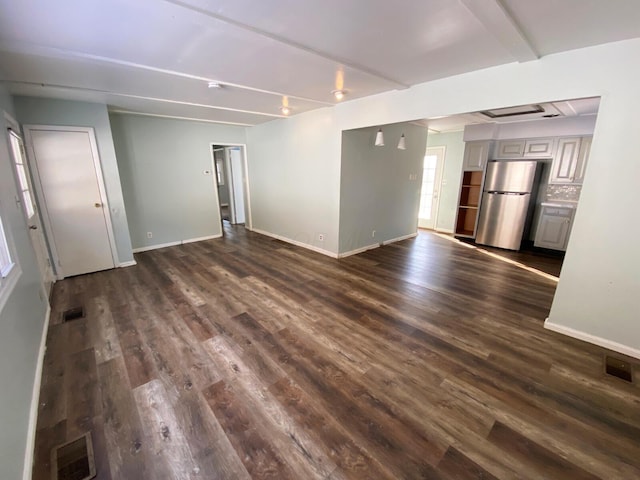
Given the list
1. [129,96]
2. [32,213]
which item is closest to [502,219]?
[129,96]

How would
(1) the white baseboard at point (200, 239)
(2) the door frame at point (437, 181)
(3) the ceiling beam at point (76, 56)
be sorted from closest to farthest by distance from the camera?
(3) the ceiling beam at point (76, 56), (1) the white baseboard at point (200, 239), (2) the door frame at point (437, 181)

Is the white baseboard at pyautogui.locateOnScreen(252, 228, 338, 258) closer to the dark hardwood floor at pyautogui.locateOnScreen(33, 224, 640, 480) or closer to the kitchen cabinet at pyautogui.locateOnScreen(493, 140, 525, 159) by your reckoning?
the dark hardwood floor at pyautogui.locateOnScreen(33, 224, 640, 480)

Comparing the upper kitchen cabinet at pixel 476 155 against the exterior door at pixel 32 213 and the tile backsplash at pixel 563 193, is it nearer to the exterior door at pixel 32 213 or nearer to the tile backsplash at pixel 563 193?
the tile backsplash at pixel 563 193

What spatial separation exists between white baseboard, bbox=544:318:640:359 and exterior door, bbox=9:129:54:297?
5523 millimetres

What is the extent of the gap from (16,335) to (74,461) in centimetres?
88

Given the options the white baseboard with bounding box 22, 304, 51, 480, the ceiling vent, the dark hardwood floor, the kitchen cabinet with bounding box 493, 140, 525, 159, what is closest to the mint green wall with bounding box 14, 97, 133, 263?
the dark hardwood floor

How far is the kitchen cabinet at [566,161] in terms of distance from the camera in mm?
4676

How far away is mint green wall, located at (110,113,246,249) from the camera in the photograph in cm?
482

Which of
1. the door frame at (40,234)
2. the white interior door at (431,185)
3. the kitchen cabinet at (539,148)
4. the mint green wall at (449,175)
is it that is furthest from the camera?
the white interior door at (431,185)

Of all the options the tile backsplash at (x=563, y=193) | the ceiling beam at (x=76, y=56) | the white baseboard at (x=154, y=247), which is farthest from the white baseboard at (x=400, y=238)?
the white baseboard at (x=154, y=247)

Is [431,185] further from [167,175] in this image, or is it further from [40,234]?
[40,234]

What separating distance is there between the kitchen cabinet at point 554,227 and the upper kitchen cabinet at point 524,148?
3.22ft

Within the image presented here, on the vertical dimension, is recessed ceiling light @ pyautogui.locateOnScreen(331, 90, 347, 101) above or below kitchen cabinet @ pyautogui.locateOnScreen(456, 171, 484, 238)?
above

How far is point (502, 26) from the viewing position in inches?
72.6
